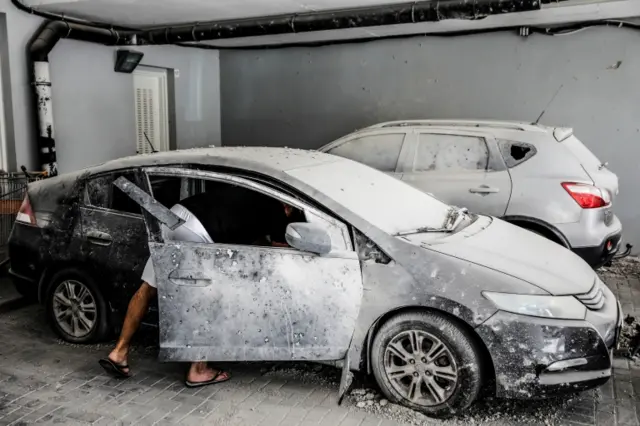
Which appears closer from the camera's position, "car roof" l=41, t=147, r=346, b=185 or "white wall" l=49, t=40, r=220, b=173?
"car roof" l=41, t=147, r=346, b=185

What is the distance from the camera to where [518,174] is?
6.45 metres

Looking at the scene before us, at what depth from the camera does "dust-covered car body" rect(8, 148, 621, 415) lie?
359cm

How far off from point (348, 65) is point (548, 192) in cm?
473

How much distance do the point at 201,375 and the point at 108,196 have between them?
1635mm

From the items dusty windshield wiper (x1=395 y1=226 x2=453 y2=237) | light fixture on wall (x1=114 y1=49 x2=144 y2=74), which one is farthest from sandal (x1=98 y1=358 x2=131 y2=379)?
light fixture on wall (x1=114 y1=49 x2=144 y2=74)

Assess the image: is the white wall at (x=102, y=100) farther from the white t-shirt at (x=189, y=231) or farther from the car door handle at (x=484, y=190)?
the car door handle at (x=484, y=190)

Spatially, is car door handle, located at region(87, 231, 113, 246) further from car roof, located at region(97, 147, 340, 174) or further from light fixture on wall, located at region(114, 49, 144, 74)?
light fixture on wall, located at region(114, 49, 144, 74)

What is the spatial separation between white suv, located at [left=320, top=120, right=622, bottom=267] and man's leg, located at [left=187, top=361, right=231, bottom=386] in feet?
11.4

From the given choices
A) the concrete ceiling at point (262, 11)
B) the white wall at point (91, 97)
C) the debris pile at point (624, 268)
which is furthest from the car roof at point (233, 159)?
the debris pile at point (624, 268)

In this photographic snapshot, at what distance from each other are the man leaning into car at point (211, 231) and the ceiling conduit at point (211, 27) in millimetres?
3502

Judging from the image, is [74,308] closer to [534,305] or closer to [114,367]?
[114,367]

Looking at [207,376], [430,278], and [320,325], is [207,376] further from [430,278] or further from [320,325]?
[430,278]

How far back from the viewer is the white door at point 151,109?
9.90 m

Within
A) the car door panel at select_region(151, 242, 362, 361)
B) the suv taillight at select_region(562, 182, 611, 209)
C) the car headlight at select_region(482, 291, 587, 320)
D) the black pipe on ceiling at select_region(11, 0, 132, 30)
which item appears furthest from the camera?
the black pipe on ceiling at select_region(11, 0, 132, 30)
